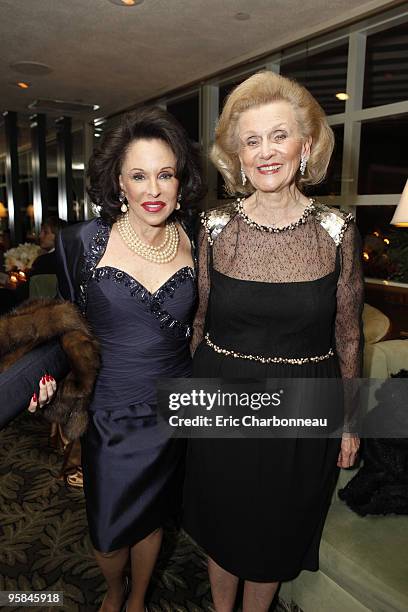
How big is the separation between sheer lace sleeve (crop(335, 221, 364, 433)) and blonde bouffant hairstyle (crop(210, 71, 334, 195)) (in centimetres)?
25

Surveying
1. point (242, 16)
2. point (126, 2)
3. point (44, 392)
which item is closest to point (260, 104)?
point (44, 392)

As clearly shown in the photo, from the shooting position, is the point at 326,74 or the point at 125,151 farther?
the point at 326,74

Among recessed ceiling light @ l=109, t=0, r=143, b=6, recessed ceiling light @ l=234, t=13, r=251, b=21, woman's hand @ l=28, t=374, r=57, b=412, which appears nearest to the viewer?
woman's hand @ l=28, t=374, r=57, b=412

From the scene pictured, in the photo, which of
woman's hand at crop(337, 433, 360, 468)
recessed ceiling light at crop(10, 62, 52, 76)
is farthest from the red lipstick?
recessed ceiling light at crop(10, 62, 52, 76)

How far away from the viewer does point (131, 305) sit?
1621 millimetres

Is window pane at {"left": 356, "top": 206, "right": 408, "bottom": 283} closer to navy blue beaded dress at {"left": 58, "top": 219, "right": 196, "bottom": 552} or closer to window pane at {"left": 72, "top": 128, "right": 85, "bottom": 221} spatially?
navy blue beaded dress at {"left": 58, "top": 219, "right": 196, "bottom": 552}

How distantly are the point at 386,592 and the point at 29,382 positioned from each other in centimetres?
124

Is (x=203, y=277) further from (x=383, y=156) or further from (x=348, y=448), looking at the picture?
(x=383, y=156)

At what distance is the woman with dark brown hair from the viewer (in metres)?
1.62

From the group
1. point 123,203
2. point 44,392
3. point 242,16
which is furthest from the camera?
point 242,16

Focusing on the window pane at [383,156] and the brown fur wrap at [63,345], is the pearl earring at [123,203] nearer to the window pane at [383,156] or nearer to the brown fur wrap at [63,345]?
the brown fur wrap at [63,345]

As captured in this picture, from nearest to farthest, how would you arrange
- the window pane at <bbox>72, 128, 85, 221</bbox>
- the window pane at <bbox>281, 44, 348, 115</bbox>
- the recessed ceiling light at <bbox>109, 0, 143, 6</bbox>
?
the recessed ceiling light at <bbox>109, 0, 143, 6</bbox> → the window pane at <bbox>281, 44, 348, 115</bbox> → the window pane at <bbox>72, 128, 85, 221</bbox>

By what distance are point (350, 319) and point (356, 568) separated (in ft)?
2.66

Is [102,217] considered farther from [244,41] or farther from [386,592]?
[244,41]
